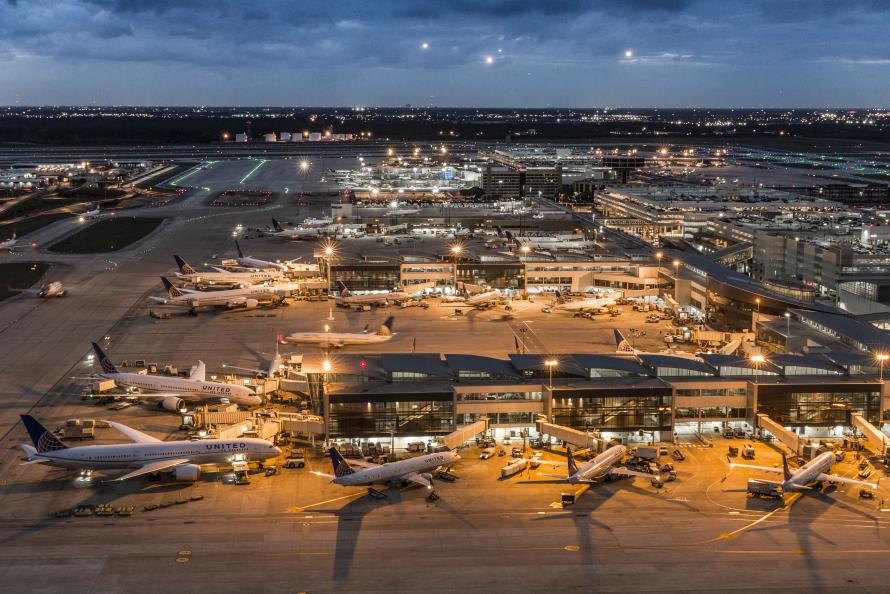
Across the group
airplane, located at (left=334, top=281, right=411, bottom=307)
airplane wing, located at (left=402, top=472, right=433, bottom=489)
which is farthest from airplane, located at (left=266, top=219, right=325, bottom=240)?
airplane wing, located at (left=402, top=472, right=433, bottom=489)

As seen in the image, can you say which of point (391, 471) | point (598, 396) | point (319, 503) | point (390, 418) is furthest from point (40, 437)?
point (598, 396)

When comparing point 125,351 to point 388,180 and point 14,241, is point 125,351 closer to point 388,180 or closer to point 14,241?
point 14,241

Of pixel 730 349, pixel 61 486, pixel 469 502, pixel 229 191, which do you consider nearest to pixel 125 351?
pixel 61 486

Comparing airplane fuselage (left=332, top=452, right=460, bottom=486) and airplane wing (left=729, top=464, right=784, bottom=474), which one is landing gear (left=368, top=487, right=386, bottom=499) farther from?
airplane wing (left=729, top=464, right=784, bottom=474)

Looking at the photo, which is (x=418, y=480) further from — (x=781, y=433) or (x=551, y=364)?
(x=781, y=433)

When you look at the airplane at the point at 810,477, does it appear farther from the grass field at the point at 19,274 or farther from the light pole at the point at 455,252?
the grass field at the point at 19,274
